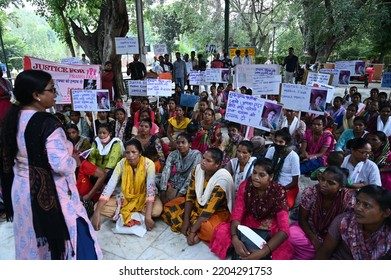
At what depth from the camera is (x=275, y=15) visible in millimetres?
22562

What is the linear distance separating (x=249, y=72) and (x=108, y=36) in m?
5.09

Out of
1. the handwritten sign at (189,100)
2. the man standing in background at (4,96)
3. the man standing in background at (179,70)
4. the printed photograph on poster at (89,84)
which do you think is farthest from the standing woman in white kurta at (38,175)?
the man standing in background at (179,70)

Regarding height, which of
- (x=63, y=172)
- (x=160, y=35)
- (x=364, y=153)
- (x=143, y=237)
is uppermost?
(x=160, y=35)

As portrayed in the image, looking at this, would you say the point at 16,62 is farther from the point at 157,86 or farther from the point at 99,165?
the point at 99,165

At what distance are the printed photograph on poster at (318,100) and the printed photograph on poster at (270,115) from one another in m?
1.24

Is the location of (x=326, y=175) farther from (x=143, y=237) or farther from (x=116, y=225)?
(x=116, y=225)

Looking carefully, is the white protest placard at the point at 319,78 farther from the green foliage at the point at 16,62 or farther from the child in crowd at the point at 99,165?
the green foliage at the point at 16,62

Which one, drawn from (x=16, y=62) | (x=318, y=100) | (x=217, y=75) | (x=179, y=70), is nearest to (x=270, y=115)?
(x=318, y=100)

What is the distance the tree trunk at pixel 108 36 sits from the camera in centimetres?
926

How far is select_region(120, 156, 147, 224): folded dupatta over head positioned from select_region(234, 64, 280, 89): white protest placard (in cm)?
404

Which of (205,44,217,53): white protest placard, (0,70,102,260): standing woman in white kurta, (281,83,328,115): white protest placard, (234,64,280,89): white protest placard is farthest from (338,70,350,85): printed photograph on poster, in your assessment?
(0,70,102,260): standing woman in white kurta

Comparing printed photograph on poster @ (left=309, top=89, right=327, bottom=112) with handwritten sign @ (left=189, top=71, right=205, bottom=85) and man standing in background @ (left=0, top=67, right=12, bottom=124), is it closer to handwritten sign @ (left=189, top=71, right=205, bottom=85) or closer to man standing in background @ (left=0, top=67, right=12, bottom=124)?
handwritten sign @ (left=189, top=71, right=205, bottom=85)
